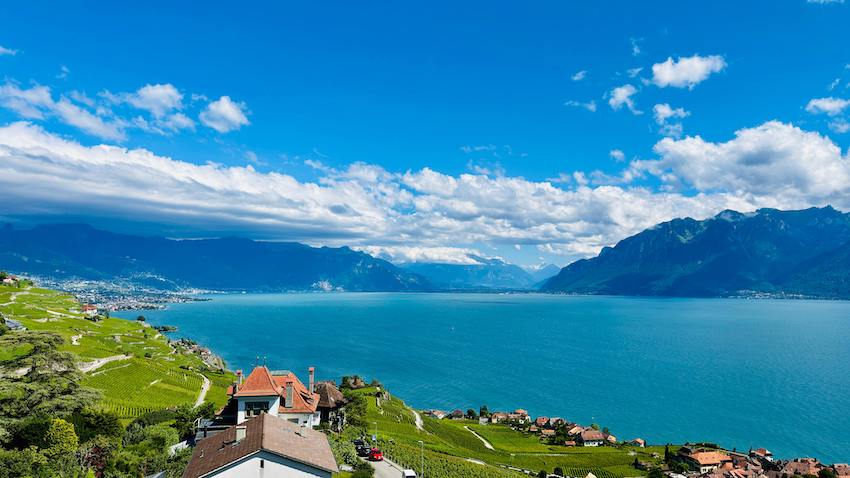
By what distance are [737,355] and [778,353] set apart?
1523cm

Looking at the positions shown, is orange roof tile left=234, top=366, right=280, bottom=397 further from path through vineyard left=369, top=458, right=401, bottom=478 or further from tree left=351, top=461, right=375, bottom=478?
path through vineyard left=369, top=458, right=401, bottom=478

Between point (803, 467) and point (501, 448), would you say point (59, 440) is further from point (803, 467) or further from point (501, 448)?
point (803, 467)

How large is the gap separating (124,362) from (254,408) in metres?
66.2

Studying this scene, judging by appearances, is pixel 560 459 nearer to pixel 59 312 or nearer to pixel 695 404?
pixel 695 404

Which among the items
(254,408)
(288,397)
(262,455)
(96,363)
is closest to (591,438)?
(288,397)

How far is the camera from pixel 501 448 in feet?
302

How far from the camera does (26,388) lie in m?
50.5

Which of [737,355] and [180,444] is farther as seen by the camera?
[737,355]

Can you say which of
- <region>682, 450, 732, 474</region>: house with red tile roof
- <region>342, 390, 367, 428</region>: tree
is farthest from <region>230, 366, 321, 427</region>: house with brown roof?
<region>682, 450, 732, 474</region>: house with red tile roof

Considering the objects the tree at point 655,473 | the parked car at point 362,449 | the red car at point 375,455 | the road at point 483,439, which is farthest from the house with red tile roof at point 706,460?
the red car at point 375,455

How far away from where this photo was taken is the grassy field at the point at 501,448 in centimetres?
7506

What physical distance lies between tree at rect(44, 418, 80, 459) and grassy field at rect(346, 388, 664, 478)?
35.8 metres

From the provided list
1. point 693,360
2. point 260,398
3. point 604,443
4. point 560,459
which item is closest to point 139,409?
point 260,398

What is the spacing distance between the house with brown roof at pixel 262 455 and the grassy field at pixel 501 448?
3803cm
